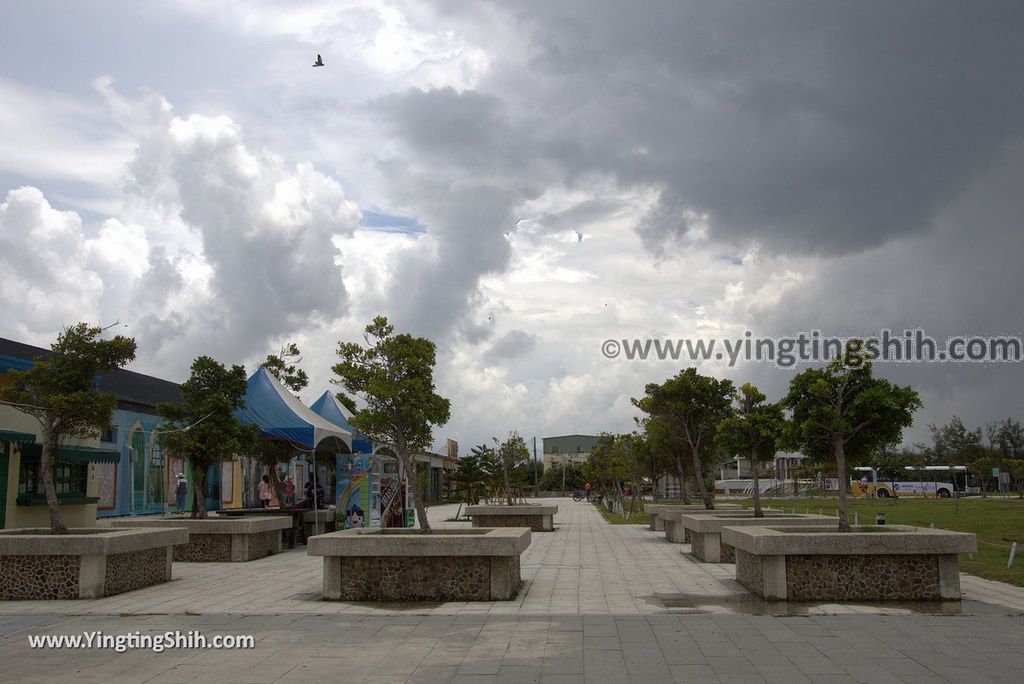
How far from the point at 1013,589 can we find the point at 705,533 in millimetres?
5081

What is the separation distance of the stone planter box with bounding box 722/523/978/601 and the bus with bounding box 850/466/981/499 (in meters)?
44.3

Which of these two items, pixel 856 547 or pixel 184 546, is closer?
pixel 856 547

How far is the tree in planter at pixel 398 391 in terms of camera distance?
42.1 ft

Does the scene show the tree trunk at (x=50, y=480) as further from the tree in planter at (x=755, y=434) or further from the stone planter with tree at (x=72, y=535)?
the tree in planter at (x=755, y=434)

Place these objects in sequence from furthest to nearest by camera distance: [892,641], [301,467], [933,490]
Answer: [933,490], [301,467], [892,641]

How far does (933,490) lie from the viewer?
59.5m

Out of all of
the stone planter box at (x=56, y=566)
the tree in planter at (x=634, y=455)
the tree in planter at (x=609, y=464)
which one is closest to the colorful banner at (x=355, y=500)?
the stone planter box at (x=56, y=566)

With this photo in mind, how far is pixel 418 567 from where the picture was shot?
1064 cm

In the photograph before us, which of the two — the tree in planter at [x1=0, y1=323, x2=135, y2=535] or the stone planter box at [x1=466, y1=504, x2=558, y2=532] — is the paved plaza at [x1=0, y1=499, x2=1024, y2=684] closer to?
the tree in planter at [x1=0, y1=323, x2=135, y2=535]

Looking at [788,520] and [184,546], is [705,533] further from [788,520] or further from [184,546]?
[184,546]

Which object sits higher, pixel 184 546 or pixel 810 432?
pixel 810 432

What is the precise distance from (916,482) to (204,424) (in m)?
58.5

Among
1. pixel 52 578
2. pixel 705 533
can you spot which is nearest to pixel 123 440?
pixel 52 578

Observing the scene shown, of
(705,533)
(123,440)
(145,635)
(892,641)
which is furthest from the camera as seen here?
(123,440)
